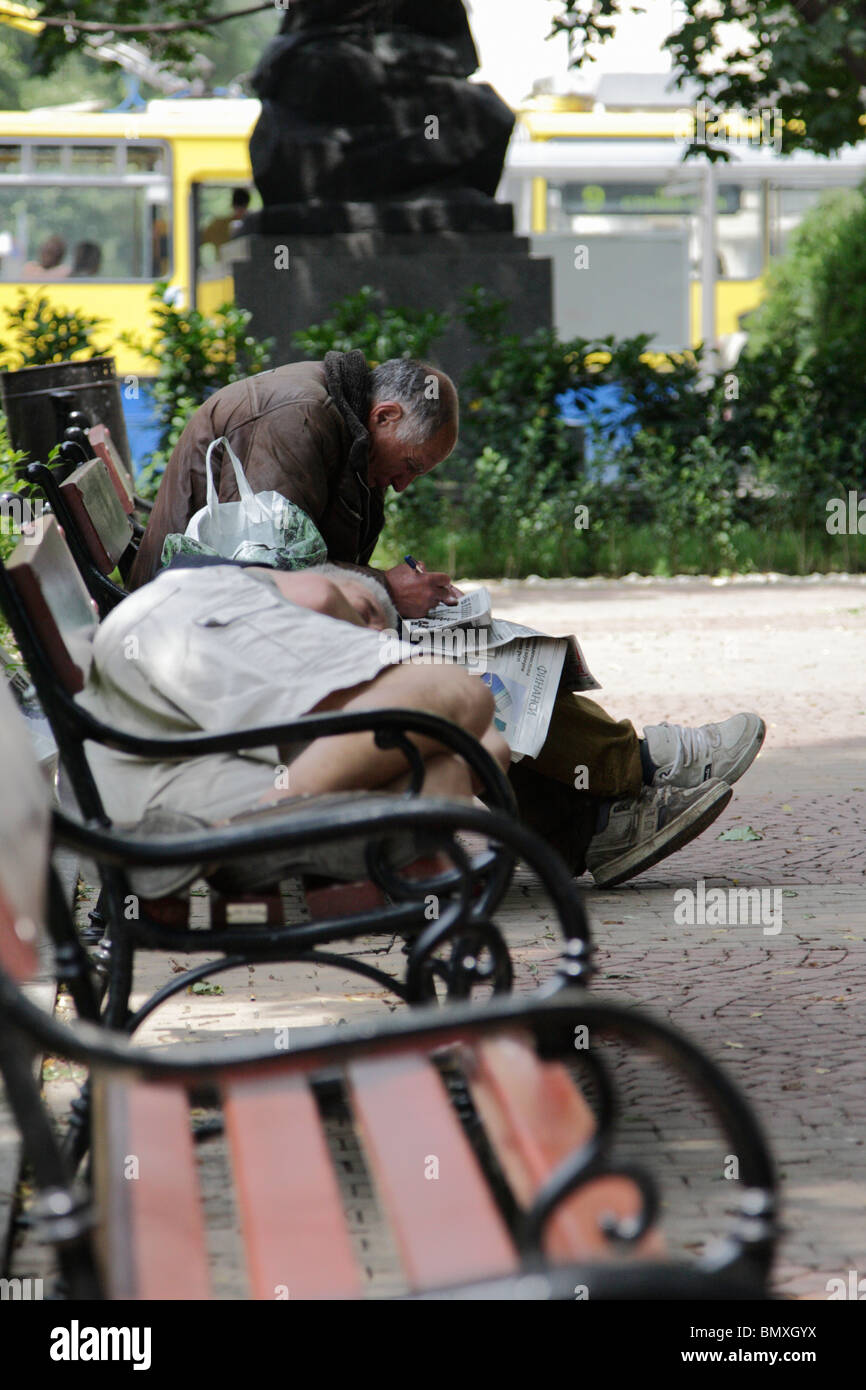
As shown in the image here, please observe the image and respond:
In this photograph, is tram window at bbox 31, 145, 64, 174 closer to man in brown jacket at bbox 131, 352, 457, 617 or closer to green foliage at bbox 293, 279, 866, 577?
green foliage at bbox 293, 279, 866, 577

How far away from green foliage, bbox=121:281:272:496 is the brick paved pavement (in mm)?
5567

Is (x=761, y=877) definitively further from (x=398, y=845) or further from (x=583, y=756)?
(x=398, y=845)

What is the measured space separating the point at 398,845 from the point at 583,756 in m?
1.79

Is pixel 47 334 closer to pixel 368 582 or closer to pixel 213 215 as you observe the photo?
pixel 213 215

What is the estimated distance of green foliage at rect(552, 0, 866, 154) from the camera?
506 inches

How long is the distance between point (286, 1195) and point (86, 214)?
57.9ft

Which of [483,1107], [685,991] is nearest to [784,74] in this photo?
[685,991]

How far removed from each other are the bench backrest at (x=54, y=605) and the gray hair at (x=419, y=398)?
4.16 feet

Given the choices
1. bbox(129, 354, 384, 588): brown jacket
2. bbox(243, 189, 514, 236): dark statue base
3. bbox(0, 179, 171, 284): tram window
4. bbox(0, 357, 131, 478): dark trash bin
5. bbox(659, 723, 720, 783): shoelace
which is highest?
bbox(0, 179, 171, 284): tram window

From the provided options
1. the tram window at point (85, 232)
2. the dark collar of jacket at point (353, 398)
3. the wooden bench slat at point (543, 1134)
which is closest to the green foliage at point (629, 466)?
the tram window at point (85, 232)

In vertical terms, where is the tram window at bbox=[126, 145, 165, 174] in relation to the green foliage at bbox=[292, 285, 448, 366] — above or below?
above

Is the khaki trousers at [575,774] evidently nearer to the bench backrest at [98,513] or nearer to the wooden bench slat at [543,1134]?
the bench backrest at [98,513]

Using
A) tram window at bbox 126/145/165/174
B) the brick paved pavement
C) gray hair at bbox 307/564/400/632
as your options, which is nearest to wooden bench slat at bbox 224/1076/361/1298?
the brick paved pavement

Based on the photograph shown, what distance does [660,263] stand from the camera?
19188 mm
